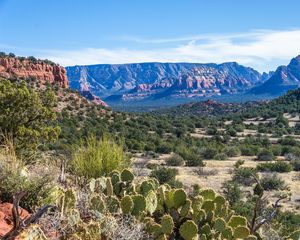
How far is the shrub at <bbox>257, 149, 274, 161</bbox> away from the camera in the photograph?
36.1 meters

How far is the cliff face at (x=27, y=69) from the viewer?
67500mm

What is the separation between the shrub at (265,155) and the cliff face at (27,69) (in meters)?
37.5

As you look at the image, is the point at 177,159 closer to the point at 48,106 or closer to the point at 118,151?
the point at 48,106

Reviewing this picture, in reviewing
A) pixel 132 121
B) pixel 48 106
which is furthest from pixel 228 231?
pixel 132 121

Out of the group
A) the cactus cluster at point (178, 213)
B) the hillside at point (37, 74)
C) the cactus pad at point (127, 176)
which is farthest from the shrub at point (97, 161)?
the hillside at point (37, 74)

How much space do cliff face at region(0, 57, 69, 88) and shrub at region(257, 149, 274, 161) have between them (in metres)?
37.5

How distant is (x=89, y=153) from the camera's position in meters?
8.53

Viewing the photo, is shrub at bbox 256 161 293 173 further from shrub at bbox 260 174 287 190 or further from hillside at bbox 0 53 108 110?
hillside at bbox 0 53 108 110

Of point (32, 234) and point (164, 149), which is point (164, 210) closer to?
point (32, 234)

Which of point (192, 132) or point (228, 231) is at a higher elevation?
point (228, 231)

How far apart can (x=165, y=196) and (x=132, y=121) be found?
5356cm

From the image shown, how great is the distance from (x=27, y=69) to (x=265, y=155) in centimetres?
4613

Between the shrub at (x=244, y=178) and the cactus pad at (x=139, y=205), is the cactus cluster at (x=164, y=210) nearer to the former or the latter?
the cactus pad at (x=139, y=205)

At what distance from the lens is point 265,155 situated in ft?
120
